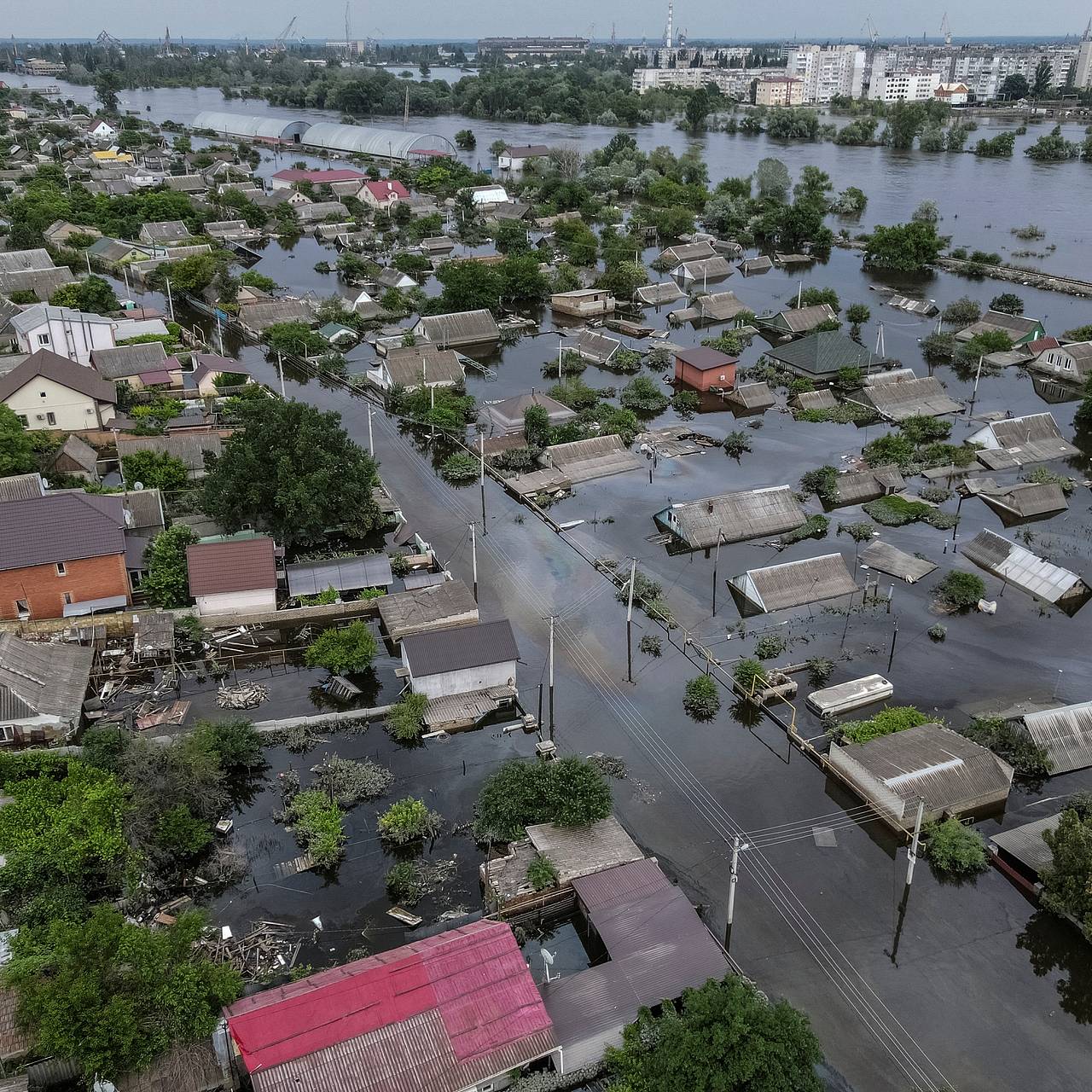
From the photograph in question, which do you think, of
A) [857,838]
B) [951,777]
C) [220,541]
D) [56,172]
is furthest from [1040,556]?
[56,172]

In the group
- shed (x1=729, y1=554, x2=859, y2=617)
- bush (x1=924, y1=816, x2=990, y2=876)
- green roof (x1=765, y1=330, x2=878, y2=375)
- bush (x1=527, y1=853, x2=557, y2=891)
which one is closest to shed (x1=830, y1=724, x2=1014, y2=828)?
bush (x1=924, y1=816, x2=990, y2=876)

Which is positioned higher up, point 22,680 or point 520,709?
point 22,680

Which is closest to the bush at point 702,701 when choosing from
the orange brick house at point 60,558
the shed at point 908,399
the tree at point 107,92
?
the orange brick house at point 60,558

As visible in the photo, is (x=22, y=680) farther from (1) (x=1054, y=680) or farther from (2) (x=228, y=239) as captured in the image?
(2) (x=228, y=239)

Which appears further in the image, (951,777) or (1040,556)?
(1040,556)

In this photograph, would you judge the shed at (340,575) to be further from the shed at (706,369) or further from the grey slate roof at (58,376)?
the shed at (706,369)

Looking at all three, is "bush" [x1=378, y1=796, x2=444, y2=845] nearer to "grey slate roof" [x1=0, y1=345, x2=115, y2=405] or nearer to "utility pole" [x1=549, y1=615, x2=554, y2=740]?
"utility pole" [x1=549, y1=615, x2=554, y2=740]

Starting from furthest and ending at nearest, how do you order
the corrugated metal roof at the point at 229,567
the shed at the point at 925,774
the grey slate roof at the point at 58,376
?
the grey slate roof at the point at 58,376, the corrugated metal roof at the point at 229,567, the shed at the point at 925,774
